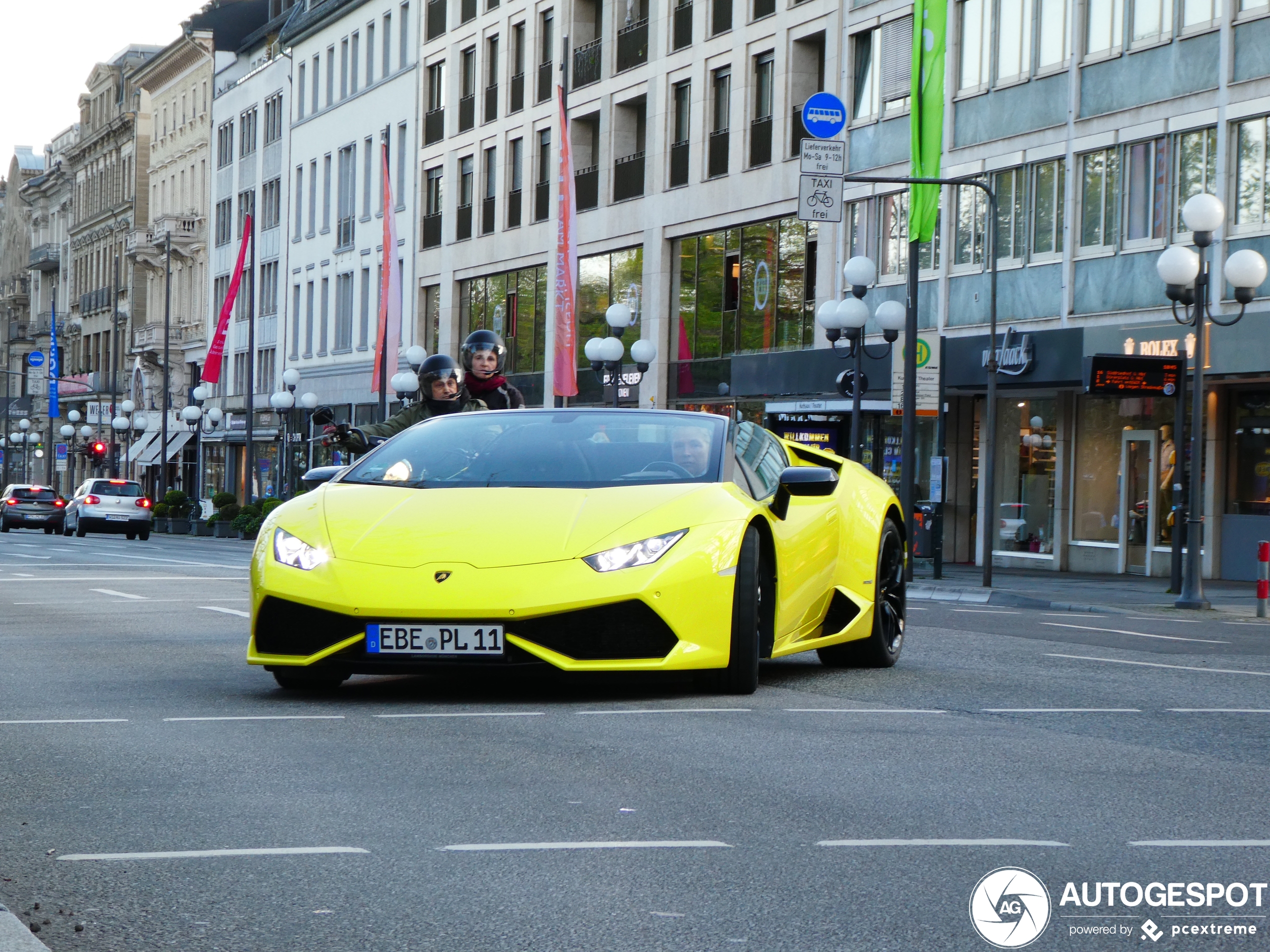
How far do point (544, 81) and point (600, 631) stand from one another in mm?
46375

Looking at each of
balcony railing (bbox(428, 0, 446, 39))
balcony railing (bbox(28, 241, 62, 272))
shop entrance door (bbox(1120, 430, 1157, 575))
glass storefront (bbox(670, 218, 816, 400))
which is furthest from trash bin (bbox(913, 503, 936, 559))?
balcony railing (bbox(28, 241, 62, 272))

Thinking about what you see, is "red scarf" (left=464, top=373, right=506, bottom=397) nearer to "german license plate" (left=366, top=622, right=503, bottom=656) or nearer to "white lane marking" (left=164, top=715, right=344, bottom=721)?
"german license plate" (left=366, top=622, right=503, bottom=656)

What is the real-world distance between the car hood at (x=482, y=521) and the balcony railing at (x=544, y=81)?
1771 inches

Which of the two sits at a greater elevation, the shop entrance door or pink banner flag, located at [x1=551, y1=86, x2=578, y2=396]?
pink banner flag, located at [x1=551, y1=86, x2=578, y2=396]

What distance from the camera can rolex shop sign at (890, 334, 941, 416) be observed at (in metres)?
29.1

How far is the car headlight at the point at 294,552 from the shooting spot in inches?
363

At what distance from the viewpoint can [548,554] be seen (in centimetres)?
901

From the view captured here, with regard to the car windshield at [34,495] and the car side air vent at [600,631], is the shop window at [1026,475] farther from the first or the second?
the car windshield at [34,495]

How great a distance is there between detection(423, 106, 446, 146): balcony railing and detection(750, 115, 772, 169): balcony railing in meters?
19.0

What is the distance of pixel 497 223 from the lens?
5694 cm

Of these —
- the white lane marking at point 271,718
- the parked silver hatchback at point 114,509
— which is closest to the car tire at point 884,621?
the white lane marking at point 271,718

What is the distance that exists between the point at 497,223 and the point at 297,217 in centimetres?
2080

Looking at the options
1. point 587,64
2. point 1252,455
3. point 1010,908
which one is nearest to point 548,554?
point 1010,908

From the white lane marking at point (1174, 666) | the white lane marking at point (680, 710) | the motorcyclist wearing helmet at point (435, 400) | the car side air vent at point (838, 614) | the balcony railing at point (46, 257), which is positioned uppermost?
the balcony railing at point (46, 257)
